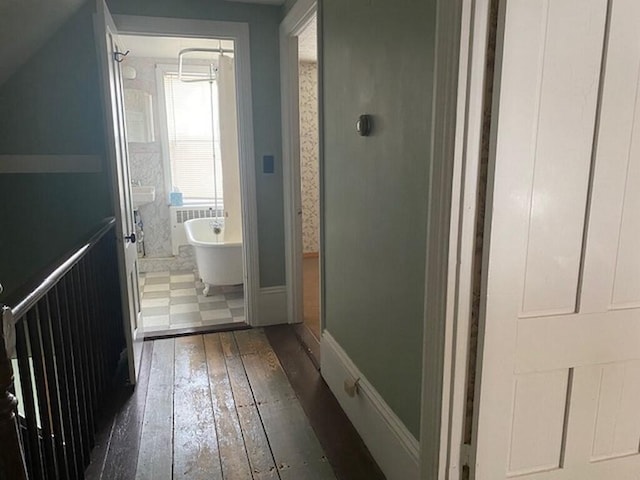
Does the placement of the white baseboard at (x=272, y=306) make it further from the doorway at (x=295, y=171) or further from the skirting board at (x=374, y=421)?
the skirting board at (x=374, y=421)

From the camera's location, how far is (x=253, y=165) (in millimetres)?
3334

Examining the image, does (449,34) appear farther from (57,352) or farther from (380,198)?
(57,352)

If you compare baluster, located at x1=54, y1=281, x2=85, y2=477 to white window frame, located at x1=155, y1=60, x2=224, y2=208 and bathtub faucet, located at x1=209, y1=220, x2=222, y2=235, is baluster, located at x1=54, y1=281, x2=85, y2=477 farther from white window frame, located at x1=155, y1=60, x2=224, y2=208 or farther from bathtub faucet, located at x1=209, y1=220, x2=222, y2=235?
white window frame, located at x1=155, y1=60, x2=224, y2=208

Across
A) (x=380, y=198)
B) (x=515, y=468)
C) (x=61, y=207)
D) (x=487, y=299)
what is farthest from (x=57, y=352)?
(x=61, y=207)

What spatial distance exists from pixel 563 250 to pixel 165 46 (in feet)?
14.7

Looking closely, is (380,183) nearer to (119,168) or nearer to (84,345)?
(84,345)

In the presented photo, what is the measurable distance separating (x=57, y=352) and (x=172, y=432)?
841 millimetres

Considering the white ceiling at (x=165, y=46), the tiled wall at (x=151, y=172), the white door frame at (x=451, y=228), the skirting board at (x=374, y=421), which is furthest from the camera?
the tiled wall at (x=151, y=172)

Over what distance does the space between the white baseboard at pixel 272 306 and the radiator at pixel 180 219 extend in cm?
217

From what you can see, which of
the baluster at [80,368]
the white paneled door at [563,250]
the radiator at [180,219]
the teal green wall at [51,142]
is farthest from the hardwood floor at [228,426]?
the radiator at [180,219]

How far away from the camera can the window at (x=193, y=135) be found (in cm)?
525

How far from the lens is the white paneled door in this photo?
1193 millimetres

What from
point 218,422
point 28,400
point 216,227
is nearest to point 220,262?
point 216,227

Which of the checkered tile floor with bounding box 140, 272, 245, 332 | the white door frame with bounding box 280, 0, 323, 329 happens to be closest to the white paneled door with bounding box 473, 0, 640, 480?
the white door frame with bounding box 280, 0, 323, 329
